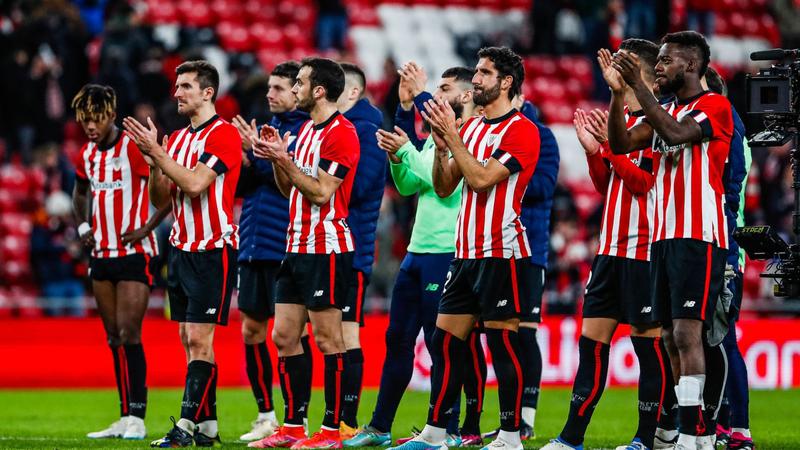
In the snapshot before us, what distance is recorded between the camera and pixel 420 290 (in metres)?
9.16

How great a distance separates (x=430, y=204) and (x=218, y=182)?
160 cm

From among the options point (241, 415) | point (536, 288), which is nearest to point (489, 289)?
point (536, 288)

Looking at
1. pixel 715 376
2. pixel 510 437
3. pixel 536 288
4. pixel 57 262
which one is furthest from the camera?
pixel 57 262

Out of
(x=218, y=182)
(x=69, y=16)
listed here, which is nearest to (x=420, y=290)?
(x=218, y=182)

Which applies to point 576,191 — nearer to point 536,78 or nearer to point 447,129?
point 536,78

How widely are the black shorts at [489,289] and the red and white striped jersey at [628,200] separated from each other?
0.60 m

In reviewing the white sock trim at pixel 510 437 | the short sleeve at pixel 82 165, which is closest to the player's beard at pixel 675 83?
the white sock trim at pixel 510 437

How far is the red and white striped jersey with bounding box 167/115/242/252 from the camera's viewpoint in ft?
27.8

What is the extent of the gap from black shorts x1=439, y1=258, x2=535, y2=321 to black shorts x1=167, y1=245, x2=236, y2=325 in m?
1.62

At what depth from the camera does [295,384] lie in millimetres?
8500

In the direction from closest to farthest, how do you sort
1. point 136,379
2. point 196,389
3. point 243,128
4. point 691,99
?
point 691,99 → point 196,389 → point 243,128 → point 136,379

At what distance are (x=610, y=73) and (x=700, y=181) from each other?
785 millimetres

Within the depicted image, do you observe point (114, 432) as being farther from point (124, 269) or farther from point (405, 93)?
point (405, 93)

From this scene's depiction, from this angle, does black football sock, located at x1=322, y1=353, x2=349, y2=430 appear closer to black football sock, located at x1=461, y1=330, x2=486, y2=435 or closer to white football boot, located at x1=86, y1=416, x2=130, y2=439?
black football sock, located at x1=461, y1=330, x2=486, y2=435
